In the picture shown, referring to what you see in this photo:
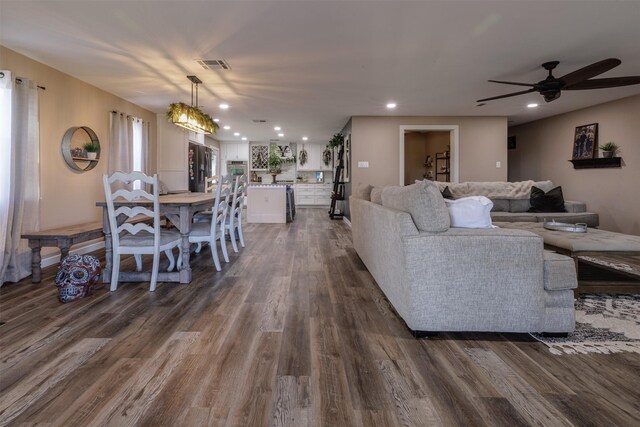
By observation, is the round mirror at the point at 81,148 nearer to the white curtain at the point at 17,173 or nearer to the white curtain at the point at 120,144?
the white curtain at the point at 120,144

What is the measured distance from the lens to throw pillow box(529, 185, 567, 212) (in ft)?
17.2

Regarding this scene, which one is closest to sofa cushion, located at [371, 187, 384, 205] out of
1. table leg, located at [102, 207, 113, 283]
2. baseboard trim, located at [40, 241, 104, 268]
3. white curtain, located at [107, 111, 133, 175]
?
table leg, located at [102, 207, 113, 283]

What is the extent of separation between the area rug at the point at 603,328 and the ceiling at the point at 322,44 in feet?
7.62

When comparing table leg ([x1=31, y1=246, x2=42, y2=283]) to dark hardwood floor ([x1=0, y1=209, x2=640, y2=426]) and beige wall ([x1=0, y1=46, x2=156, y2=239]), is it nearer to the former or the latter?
dark hardwood floor ([x1=0, y1=209, x2=640, y2=426])

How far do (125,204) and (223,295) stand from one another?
1248 mm

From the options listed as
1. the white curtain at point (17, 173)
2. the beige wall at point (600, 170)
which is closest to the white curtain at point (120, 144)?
the white curtain at point (17, 173)

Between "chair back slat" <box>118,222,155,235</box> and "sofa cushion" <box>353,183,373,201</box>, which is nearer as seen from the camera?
"chair back slat" <box>118,222,155,235</box>

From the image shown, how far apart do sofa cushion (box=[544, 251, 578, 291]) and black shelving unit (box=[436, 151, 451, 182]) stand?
633 centimetres

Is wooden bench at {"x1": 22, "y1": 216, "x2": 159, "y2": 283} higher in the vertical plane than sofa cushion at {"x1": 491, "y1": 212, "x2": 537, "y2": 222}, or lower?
lower

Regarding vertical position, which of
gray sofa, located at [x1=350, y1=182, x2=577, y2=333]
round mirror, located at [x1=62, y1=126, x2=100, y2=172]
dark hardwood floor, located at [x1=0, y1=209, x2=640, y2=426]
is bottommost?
dark hardwood floor, located at [x1=0, y1=209, x2=640, y2=426]

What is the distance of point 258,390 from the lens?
154 centimetres

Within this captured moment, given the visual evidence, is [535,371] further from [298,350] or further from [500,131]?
[500,131]

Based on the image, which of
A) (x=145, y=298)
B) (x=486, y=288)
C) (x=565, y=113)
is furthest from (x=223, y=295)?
(x=565, y=113)

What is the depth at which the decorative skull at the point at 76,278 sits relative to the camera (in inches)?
106
